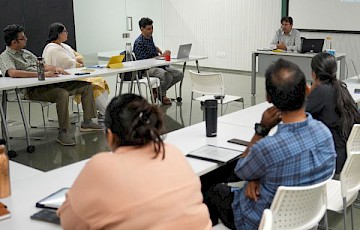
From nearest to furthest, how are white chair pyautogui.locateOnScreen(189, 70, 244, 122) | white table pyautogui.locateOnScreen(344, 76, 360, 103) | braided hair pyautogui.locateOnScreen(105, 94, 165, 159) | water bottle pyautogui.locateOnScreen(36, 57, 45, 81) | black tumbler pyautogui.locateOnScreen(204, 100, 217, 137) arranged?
braided hair pyautogui.locateOnScreen(105, 94, 165, 159) < black tumbler pyautogui.locateOnScreen(204, 100, 217, 137) < white table pyautogui.locateOnScreen(344, 76, 360, 103) < water bottle pyautogui.locateOnScreen(36, 57, 45, 81) < white chair pyautogui.locateOnScreen(189, 70, 244, 122)

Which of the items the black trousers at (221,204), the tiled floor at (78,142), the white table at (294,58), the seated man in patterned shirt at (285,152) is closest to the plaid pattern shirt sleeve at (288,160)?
the seated man in patterned shirt at (285,152)

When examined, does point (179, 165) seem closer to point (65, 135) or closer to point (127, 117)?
point (127, 117)

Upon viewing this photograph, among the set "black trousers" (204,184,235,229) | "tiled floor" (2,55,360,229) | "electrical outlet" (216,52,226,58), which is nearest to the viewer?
"black trousers" (204,184,235,229)

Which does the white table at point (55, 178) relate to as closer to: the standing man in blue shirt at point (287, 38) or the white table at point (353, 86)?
the white table at point (353, 86)

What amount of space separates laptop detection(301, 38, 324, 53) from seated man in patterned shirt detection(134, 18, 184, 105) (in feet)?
5.94

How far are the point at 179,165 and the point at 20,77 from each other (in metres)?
3.73

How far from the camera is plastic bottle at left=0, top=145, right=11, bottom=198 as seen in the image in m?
1.85

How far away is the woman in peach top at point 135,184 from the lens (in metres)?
1.35

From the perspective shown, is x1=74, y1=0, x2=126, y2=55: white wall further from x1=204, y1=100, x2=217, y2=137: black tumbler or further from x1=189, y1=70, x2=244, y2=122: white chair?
x1=204, y1=100, x2=217, y2=137: black tumbler

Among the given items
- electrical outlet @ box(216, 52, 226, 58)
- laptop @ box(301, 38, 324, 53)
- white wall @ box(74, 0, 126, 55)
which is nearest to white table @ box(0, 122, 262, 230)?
laptop @ box(301, 38, 324, 53)

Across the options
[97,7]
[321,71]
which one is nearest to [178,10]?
[97,7]

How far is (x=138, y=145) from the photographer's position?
148 cm

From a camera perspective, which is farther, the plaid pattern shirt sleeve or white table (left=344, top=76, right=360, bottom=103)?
white table (left=344, top=76, right=360, bottom=103)

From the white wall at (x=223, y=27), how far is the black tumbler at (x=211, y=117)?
605cm
